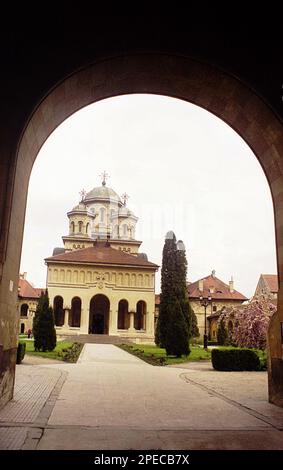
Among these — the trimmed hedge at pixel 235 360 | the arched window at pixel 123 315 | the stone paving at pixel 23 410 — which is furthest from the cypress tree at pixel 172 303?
the arched window at pixel 123 315

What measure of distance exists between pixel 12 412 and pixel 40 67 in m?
6.36

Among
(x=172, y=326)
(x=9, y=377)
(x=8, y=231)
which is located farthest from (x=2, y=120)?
(x=172, y=326)

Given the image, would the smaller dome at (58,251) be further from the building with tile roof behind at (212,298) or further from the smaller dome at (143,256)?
the building with tile roof behind at (212,298)

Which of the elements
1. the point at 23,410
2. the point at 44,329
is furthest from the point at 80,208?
the point at 23,410

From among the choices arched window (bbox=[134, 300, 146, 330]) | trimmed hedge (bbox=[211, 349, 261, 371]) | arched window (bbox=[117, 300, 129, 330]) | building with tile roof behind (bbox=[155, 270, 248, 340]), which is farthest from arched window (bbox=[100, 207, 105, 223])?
trimmed hedge (bbox=[211, 349, 261, 371])

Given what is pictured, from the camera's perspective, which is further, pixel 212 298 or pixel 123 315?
pixel 212 298

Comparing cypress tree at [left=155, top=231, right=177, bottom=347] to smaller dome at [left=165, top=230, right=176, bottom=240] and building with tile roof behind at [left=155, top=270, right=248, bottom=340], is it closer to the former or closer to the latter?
smaller dome at [left=165, top=230, right=176, bottom=240]

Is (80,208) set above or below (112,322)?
above

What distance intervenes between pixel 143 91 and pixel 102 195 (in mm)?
67151

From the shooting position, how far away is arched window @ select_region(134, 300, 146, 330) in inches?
2261

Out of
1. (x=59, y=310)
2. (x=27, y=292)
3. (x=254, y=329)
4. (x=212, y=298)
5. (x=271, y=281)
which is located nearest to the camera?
(x=254, y=329)

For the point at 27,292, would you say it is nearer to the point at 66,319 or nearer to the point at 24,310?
the point at 24,310

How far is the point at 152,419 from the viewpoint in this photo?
7.20 metres

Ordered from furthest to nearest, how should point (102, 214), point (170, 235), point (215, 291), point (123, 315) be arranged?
point (102, 214), point (215, 291), point (123, 315), point (170, 235)
